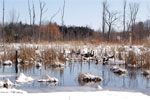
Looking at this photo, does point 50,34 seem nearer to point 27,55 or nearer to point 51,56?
point 27,55

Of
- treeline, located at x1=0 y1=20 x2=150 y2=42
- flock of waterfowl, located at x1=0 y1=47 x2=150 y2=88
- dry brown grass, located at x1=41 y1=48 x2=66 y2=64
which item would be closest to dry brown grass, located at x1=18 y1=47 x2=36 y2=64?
dry brown grass, located at x1=41 y1=48 x2=66 y2=64

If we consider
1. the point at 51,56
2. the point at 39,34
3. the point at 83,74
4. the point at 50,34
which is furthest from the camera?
the point at 50,34

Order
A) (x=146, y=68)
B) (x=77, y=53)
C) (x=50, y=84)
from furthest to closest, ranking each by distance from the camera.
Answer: (x=77, y=53) → (x=146, y=68) → (x=50, y=84)

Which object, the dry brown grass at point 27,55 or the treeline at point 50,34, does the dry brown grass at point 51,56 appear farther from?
the treeline at point 50,34

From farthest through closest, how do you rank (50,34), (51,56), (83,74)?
(50,34)
(51,56)
(83,74)

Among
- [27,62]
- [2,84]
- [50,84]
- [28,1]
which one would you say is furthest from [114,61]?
[28,1]

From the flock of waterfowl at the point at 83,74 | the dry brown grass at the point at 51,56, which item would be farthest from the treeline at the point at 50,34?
the dry brown grass at the point at 51,56

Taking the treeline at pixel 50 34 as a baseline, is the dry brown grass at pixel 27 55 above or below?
below

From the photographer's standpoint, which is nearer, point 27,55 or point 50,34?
point 27,55

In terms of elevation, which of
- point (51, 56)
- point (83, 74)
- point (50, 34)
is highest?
point (50, 34)

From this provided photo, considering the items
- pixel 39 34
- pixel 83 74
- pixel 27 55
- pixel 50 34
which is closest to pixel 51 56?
pixel 27 55
